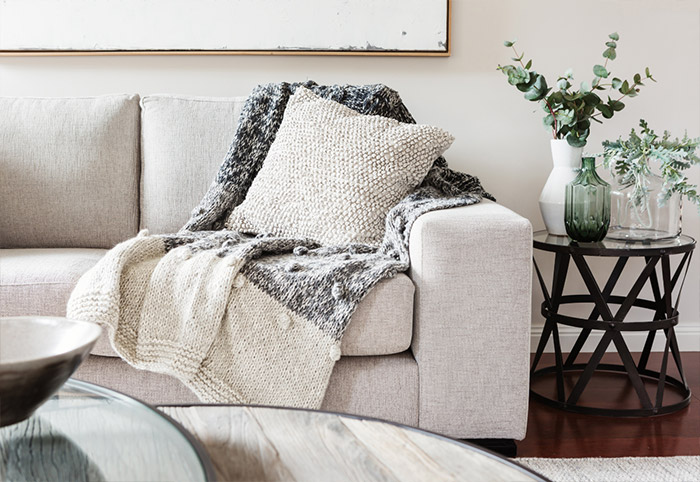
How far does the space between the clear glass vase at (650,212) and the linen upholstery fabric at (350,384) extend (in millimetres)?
903

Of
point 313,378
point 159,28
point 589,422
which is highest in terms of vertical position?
point 159,28

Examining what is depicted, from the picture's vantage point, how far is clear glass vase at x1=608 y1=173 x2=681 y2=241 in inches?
82.8

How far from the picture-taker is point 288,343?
160cm

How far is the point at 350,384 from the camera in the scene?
1.65 metres

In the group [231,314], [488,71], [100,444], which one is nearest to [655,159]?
[488,71]

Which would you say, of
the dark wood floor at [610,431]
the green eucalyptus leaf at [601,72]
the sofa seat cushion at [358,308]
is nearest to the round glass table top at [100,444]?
the sofa seat cushion at [358,308]

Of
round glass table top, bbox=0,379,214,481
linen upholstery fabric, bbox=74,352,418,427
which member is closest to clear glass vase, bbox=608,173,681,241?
linen upholstery fabric, bbox=74,352,418,427

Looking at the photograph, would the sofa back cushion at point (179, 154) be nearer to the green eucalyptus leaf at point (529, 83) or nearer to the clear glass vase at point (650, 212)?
the green eucalyptus leaf at point (529, 83)

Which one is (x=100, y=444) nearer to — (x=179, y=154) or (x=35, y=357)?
(x=35, y=357)

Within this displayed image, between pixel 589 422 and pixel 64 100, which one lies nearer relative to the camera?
pixel 589 422

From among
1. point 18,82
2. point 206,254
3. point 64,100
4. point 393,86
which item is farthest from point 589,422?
point 18,82

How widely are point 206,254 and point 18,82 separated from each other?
4.44 feet

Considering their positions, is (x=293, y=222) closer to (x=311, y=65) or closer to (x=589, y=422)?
(x=311, y=65)

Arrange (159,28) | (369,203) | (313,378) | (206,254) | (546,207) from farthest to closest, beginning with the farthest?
(159,28)
(546,207)
(369,203)
(206,254)
(313,378)
